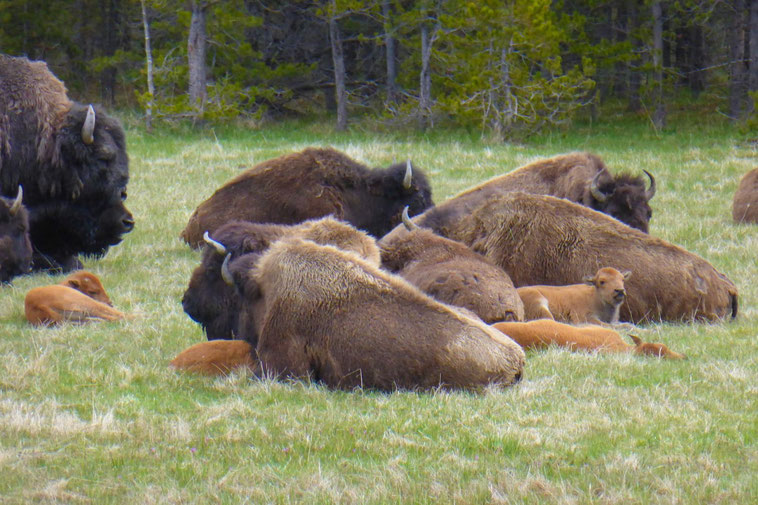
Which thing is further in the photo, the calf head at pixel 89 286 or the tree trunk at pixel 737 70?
the tree trunk at pixel 737 70

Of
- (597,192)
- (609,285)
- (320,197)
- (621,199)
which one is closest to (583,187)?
(597,192)

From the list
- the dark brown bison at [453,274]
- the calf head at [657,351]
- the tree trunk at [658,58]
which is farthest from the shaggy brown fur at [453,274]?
the tree trunk at [658,58]

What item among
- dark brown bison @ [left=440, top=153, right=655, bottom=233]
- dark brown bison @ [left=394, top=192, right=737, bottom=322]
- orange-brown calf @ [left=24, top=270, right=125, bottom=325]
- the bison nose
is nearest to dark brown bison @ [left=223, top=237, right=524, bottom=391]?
orange-brown calf @ [left=24, top=270, right=125, bottom=325]

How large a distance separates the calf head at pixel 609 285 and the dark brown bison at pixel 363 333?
6.30ft

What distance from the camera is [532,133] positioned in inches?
933

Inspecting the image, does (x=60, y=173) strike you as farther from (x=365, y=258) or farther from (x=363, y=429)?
(x=363, y=429)

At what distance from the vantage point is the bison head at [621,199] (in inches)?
409

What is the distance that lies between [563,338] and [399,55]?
26.3 meters

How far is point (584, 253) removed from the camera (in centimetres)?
845

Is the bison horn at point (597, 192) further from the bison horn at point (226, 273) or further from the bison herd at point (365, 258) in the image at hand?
the bison horn at point (226, 273)

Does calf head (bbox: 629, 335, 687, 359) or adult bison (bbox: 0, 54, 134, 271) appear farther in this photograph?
adult bison (bbox: 0, 54, 134, 271)

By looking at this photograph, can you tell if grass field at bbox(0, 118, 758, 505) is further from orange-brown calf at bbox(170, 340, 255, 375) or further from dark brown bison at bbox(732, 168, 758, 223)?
dark brown bison at bbox(732, 168, 758, 223)

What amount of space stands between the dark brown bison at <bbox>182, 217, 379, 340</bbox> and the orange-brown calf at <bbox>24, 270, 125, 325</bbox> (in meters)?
1.25

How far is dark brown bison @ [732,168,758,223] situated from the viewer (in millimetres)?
12672
